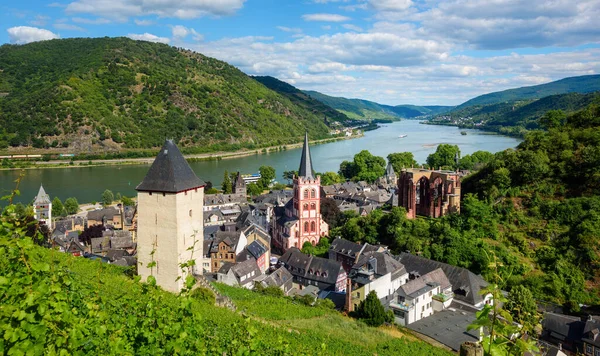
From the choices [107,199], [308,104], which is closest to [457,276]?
[107,199]

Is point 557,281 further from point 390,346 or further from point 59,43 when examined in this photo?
point 59,43

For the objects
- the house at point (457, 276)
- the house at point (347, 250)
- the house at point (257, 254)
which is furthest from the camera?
the house at point (257, 254)

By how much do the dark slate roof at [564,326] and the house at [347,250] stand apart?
9806 mm

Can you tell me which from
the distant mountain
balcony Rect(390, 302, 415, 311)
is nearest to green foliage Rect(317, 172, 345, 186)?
balcony Rect(390, 302, 415, 311)

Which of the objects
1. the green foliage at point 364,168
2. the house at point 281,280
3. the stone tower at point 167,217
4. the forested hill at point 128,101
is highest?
the forested hill at point 128,101

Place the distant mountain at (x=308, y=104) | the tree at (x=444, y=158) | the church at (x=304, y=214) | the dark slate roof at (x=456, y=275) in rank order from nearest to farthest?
1. the dark slate roof at (x=456, y=275)
2. the church at (x=304, y=214)
3. the tree at (x=444, y=158)
4. the distant mountain at (x=308, y=104)

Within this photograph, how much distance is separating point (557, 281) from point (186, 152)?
75.2 metres

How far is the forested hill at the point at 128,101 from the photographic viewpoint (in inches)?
3460

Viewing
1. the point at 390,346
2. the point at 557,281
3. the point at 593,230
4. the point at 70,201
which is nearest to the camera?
the point at 390,346

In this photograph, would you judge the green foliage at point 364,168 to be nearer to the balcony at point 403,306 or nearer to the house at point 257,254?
the house at point 257,254

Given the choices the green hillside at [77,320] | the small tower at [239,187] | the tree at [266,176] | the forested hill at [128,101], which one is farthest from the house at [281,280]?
the forested hill at [128,101]

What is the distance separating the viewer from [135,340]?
4.71m

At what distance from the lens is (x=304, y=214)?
3244 centimetres

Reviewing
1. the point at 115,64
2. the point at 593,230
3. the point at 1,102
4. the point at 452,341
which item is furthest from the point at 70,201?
the point at 115,64
